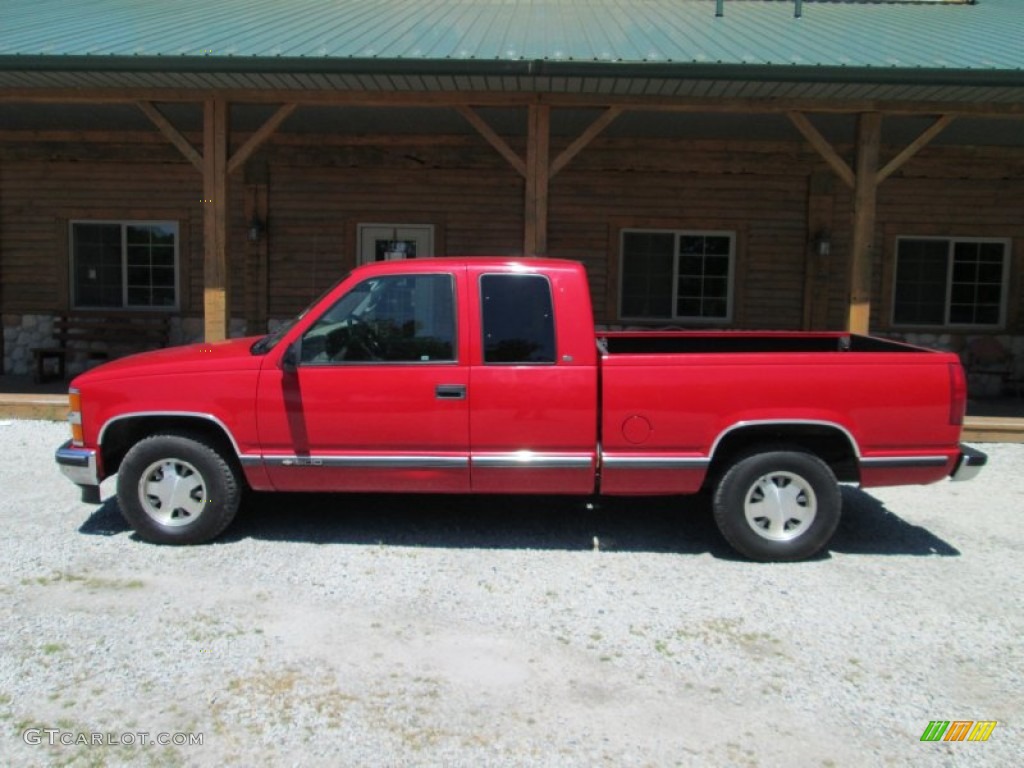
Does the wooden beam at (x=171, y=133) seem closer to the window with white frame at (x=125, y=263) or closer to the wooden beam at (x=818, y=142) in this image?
the window with white frame at (x=125, y=263)

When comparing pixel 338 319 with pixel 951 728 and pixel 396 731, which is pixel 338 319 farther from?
pixel 951 728

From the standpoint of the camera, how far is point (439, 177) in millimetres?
11828

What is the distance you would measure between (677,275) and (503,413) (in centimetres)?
795

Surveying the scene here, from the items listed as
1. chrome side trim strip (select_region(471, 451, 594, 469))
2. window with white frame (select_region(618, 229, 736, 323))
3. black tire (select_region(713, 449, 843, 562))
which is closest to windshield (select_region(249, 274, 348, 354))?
chrome side trim strip (select_region(471, 451, 594, 469))

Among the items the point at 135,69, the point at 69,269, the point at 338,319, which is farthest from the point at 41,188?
the point at 338,319

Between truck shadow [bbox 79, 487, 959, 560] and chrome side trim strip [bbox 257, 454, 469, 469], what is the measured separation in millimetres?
589

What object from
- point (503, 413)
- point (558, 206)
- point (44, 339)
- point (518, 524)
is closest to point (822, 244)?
point (558, 206)

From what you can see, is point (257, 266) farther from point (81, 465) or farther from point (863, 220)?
point (863, 220)

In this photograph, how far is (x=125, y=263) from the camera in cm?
1231

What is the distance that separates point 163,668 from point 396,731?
45.1 inches

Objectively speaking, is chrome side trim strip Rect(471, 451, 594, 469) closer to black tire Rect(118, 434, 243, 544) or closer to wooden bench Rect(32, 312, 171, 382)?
black tire Rect(118, 434, 243, 544)

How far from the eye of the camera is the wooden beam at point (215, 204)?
834cm

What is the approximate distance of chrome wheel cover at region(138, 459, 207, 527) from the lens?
4820 millimetres

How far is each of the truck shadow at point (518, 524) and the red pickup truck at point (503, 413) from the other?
0.47 metres
